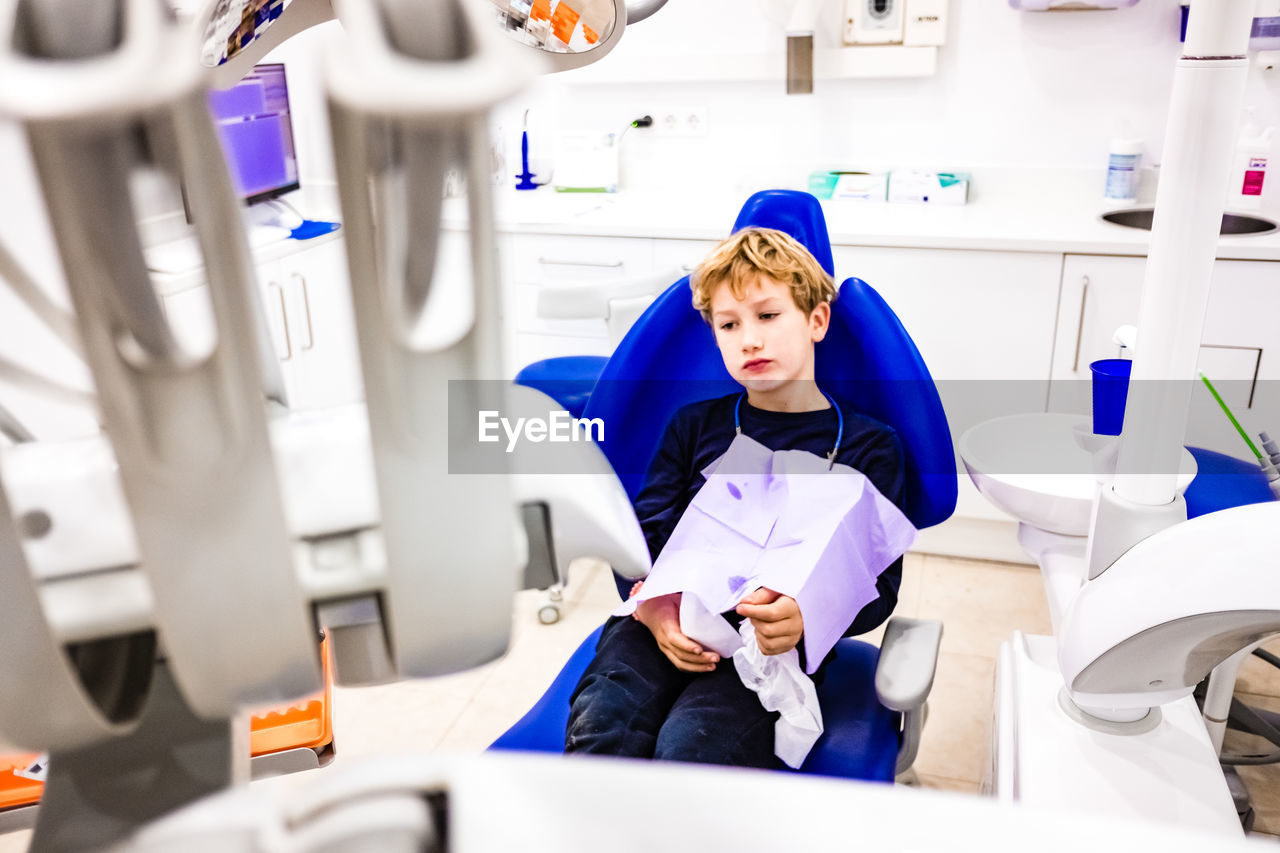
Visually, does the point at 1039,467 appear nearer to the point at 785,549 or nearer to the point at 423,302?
the point at 785,549

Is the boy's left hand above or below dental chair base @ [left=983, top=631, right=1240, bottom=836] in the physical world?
above

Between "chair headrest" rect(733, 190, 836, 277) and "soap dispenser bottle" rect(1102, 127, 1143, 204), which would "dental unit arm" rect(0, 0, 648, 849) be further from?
"soap dispenser bottle" rect(1102, 127, 1143, 204)

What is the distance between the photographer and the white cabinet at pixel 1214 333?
2.35m

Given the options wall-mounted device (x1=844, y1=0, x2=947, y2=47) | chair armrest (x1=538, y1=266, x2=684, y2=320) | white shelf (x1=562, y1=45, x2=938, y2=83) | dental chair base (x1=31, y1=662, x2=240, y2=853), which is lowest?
chair armrest (x1=538, y1=266, x2=684, y2=320)

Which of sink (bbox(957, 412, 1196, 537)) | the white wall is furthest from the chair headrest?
the white wall

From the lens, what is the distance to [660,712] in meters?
1.39

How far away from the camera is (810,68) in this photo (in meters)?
3.00

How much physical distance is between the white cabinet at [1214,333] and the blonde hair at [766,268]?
4.16 ft

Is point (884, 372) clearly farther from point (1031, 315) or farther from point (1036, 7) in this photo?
point (1036, 7)

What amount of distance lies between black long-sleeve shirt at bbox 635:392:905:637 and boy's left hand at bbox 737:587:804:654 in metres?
0.16

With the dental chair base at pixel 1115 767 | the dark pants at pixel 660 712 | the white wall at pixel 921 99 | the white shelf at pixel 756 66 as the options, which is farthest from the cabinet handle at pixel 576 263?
the dental chair base at pixel 1115 767

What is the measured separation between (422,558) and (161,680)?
121 mm

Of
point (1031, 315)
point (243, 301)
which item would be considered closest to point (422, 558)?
point (243, 301)

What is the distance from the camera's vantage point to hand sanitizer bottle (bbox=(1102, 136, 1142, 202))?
277 cm
